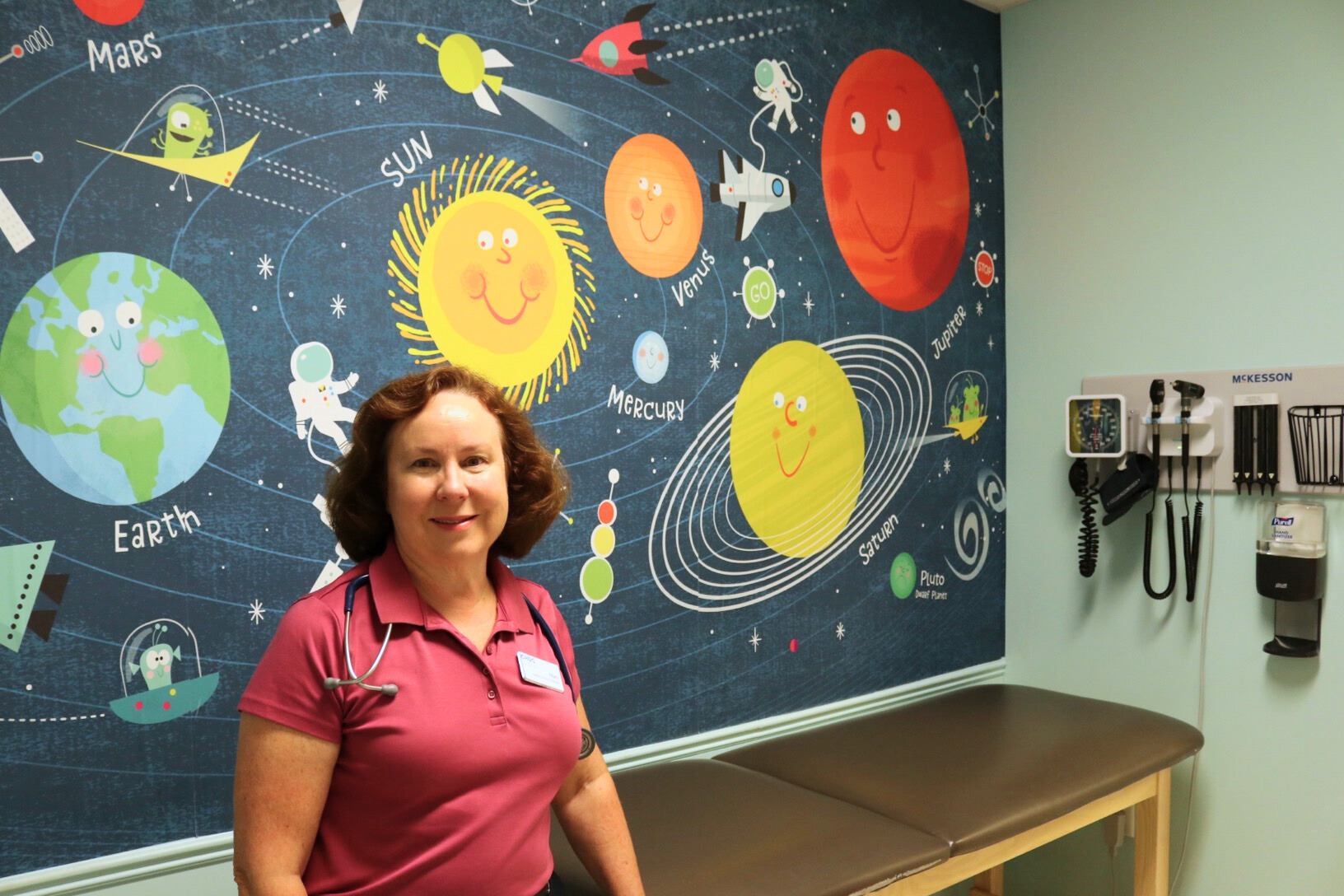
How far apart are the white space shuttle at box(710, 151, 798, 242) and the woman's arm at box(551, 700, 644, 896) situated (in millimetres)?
1362

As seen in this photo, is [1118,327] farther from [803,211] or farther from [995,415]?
[803,211]

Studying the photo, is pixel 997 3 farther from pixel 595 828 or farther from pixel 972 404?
pixel 595 828

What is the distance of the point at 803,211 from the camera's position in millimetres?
2660

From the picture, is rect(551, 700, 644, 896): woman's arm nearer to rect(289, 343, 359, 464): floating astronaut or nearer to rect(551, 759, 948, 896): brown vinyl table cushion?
rect(551, 759, 948, 896): brown vinyl table cushion

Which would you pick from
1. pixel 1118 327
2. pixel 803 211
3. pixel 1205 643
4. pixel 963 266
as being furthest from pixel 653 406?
pixel 1205 643

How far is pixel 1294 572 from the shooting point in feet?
8.18

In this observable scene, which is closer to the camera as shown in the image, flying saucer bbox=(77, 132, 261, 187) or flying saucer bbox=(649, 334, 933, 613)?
flying saucer bbox=(77, 132, 261, 187)

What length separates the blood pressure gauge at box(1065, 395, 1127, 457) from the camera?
2789 mm

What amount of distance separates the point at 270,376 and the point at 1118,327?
228cm

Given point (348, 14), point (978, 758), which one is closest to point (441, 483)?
point (348, 14)

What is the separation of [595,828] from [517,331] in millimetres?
994

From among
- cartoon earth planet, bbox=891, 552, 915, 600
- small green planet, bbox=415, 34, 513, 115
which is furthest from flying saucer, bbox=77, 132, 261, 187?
cartoon earth planet, bbox=891, 552, 915, 600

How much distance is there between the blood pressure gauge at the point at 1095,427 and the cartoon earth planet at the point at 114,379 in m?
2.22

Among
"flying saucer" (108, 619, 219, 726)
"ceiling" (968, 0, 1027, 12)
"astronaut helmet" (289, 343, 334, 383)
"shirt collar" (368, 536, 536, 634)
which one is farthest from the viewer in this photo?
"ceiling" (968, 0, 1027, 12)
